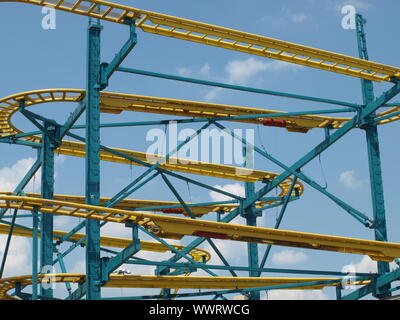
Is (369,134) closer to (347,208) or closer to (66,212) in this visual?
(347,208)

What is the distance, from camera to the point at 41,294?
34375mm

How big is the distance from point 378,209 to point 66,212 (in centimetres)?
1586

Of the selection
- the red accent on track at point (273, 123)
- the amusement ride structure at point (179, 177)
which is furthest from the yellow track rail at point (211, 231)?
the red accent on track at point (273, 123)

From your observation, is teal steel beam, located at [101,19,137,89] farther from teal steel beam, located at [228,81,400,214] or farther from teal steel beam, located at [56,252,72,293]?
teal steel beam, located at [228,81,400,214]

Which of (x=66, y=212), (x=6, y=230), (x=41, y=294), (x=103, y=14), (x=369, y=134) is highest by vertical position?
(x=103, y=14)

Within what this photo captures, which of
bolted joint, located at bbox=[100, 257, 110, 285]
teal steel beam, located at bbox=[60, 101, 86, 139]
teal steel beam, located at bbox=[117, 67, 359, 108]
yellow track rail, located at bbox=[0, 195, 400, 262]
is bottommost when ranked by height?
bolted joint, located at bbox=[100, 257, 110, 285]

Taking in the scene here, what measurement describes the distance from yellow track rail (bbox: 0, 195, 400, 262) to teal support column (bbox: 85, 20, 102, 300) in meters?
0.84

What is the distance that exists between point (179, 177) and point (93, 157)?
21.5ft

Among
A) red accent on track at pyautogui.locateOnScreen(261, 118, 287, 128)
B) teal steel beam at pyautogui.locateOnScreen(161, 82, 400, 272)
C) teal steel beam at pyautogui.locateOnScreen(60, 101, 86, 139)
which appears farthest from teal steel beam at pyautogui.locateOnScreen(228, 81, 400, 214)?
teal steel beam at pyautogui.locateOnScreen(60, 101, 86, 139)

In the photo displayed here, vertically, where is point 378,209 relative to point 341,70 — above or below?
below

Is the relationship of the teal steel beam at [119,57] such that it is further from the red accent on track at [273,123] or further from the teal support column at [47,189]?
the red accent on track at [273,123]

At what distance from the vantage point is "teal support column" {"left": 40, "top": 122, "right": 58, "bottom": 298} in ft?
118

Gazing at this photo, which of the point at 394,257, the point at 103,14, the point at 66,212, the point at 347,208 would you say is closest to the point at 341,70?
the point at 347,208

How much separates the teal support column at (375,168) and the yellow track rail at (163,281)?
7.34 ft
